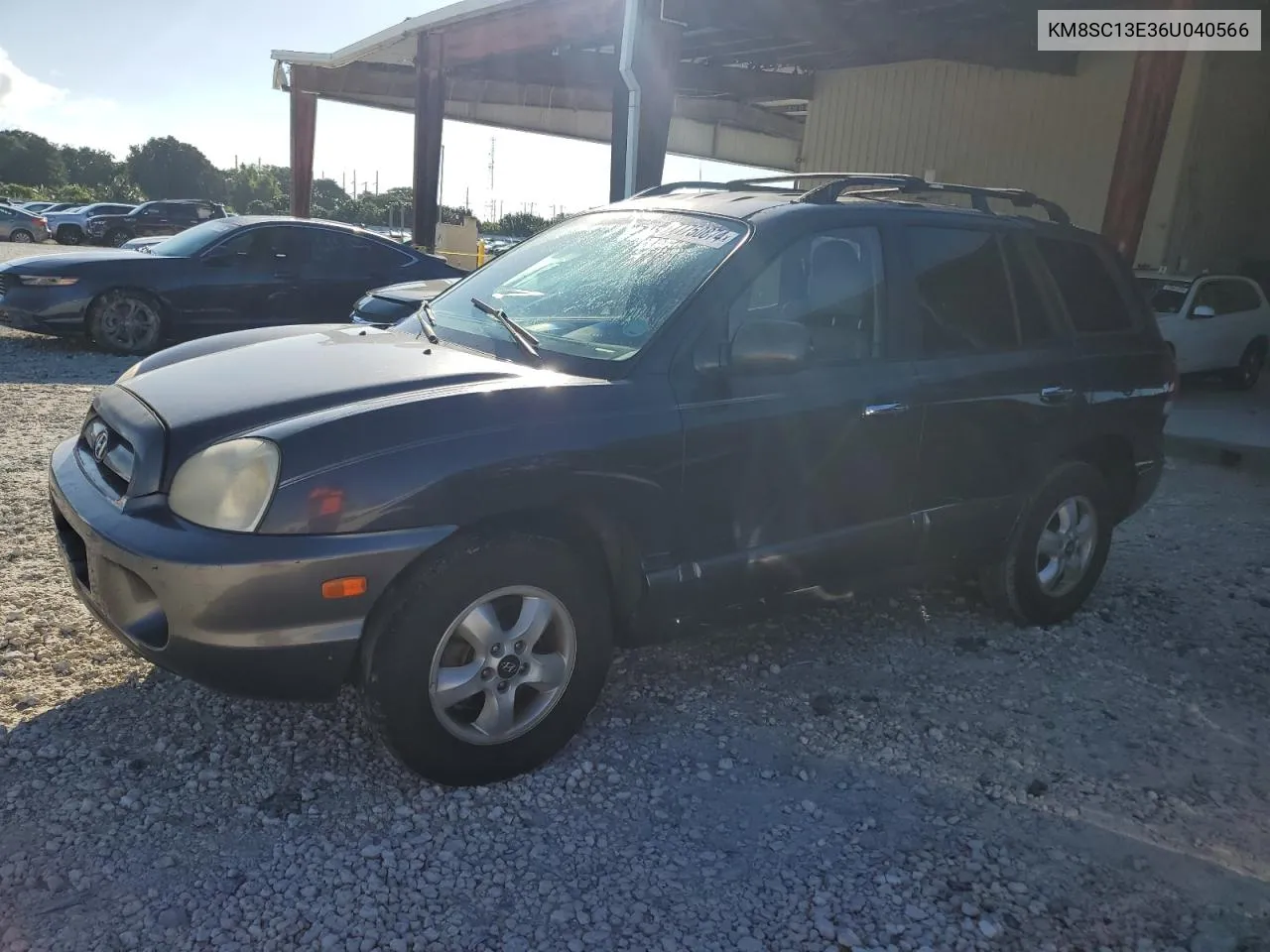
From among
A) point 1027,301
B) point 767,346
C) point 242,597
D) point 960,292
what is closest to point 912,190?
point 960,292

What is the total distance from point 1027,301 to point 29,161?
8085cm

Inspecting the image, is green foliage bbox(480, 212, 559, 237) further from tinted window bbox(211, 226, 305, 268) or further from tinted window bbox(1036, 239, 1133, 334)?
tinted window bbox(1036, 239, 1133, 334)

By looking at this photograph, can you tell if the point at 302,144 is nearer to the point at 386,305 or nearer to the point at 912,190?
the point at 386,305

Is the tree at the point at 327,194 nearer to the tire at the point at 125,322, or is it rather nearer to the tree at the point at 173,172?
the tree at the point at 173,172

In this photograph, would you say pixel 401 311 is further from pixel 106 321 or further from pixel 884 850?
pixel 884 850

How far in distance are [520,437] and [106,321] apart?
8376mm

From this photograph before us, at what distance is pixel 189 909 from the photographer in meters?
2.40

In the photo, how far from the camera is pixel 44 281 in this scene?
9.42 metres

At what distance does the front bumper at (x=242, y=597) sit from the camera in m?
2.50

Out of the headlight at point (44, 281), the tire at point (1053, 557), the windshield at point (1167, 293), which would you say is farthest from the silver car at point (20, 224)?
the tire at point (1053, 557)

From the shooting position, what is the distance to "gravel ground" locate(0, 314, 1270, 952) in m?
2.46

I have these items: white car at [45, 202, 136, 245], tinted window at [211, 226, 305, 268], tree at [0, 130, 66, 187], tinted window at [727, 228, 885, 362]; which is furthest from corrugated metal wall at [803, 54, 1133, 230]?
tree at [0, 130, 66, 187]

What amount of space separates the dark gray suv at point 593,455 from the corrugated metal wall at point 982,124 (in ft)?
36.2

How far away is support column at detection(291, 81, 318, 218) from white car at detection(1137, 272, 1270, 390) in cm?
1714
